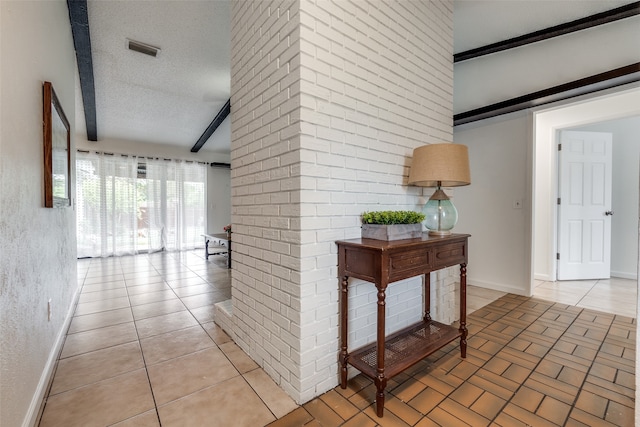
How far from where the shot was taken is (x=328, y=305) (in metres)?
1.55

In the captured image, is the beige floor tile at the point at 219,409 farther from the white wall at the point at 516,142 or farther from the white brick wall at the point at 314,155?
the white wall at the point at 516,142

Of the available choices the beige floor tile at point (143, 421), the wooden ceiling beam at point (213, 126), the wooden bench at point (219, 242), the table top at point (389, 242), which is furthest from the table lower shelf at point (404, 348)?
the wooden ceiling beam at point (213, 126)

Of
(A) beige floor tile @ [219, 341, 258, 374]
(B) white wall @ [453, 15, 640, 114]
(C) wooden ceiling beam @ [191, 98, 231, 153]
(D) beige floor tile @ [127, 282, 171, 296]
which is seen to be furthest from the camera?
(C) wooden ceiling beam @ [191, 98, 231, 153]

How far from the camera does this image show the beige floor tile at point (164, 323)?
2297 mm

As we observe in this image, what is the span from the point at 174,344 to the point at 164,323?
0.48 metres

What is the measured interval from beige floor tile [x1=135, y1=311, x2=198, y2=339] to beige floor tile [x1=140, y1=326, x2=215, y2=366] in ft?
0.30

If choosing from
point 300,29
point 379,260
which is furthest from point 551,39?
point 379,260

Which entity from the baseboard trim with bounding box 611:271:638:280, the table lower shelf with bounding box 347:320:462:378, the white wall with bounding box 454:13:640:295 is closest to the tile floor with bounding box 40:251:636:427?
the table lower shelf with bounding box 347:320:462:378

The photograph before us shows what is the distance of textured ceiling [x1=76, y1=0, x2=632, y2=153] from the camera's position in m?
2.36

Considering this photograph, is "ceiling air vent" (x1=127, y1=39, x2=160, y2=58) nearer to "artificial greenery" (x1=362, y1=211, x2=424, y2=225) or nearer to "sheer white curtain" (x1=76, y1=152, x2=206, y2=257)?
"artificial greenery" (x1=362, y1=211, x2=424, y2=225)

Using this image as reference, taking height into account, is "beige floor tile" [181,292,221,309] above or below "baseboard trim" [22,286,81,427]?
below

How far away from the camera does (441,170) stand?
5.55 feet

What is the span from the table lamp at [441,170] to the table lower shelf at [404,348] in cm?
67

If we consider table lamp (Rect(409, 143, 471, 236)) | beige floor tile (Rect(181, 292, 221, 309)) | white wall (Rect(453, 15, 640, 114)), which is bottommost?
beige floor tile (Rect(181, 292, 221, 309))
